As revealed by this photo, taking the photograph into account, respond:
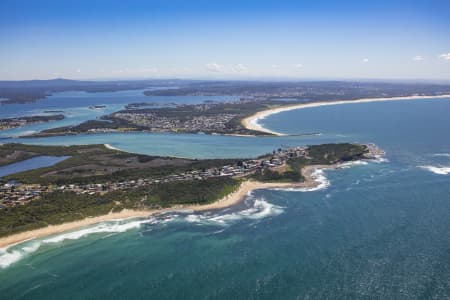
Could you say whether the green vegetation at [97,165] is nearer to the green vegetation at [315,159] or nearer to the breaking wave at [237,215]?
the green vegetation at [315,159]

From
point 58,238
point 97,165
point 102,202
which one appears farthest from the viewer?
point 97,165

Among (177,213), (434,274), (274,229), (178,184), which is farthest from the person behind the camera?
(178,184)

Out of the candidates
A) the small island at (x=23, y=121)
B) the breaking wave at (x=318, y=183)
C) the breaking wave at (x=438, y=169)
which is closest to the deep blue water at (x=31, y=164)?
the breaking wave at (x=318, y=183)

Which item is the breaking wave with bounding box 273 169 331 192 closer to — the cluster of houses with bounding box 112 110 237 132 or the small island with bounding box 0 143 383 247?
the small island with bounding box 0 143 383 247

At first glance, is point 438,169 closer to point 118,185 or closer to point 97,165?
point 118,185

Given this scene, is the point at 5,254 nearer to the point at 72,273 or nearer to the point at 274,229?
the point at 72,273

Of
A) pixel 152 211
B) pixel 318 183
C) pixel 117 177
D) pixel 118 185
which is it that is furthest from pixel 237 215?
pixel 117 177

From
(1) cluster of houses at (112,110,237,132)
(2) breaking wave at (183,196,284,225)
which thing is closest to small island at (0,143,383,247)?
(2) breaking wave at (183,196,284,225)

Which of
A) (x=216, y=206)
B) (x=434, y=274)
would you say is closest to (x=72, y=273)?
(x=216, y=206)
